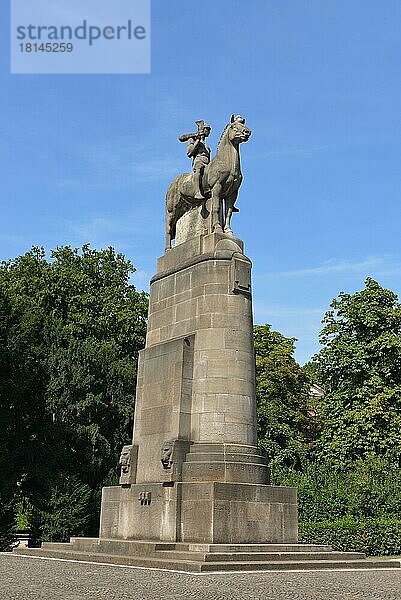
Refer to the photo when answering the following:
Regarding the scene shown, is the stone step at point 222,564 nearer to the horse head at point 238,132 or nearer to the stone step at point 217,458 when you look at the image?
the stone step at point 217,458

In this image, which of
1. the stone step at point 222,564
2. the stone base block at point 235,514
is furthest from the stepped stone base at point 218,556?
the stone base block at point 235,514

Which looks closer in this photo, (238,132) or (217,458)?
(217,458)

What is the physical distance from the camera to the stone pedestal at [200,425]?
17422 mm

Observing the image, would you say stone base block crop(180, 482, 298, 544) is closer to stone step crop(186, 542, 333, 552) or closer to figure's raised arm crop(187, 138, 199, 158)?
stone step crop(186, 542, 333, 552)

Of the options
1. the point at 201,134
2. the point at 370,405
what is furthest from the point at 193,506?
the point at 370,405

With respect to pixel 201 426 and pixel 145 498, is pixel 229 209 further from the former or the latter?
pixel 145 498

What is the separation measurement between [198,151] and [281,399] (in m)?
27.9

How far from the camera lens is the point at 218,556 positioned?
15062mm

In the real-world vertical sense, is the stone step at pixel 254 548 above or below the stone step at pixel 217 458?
below

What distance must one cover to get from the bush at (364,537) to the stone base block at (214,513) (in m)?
7.42

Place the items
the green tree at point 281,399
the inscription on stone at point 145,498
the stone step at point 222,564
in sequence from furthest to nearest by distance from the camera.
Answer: the green tree at point 281,399 → the inscription on stone at point 145,498 → the stone step at point 222,564

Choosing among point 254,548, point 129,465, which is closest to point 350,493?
point 129,465

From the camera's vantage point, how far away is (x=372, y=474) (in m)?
32.0

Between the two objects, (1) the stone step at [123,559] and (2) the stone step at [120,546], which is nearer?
(1) the stone step at [123,559]
